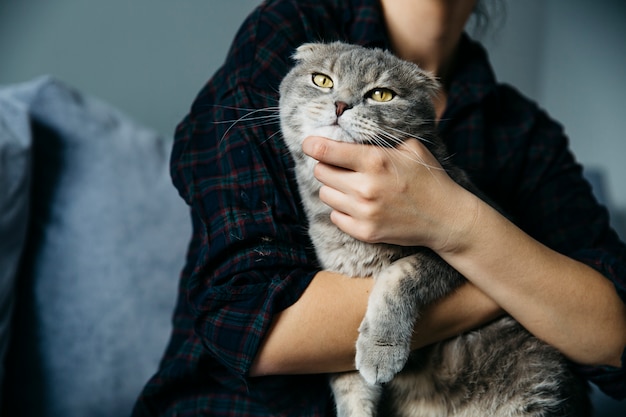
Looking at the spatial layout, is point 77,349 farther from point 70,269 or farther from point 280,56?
point 280,56

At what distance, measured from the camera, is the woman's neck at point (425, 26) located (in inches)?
52.2

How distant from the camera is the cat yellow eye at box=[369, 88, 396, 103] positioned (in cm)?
111

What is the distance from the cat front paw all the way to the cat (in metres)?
0.02

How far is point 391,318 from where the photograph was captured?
3.17 feet

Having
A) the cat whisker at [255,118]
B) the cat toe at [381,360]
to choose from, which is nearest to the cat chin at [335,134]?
the cat whisker at [255,118]

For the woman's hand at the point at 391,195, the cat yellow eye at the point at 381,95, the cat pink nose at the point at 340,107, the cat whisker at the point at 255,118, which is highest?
the cat yellow eye at the point at 381,95

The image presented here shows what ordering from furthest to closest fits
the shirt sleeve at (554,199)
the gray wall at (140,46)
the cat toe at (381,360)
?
the gray wall at (140,46) < the shirt sleeve at (554,199) < the cat toe at (381,360)

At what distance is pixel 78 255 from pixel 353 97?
0.82 m

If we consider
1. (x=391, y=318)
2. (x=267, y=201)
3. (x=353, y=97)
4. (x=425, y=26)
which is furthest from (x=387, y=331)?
(x=425, y=26)

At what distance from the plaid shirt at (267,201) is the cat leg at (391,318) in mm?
136

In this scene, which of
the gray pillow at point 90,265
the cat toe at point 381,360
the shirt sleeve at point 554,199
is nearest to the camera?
the cat toe at point 381,360

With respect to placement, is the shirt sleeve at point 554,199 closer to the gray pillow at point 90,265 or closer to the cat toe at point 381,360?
the cat toe at point 381,360

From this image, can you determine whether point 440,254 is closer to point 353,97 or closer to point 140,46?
point 353,97

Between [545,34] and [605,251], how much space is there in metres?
1.89
